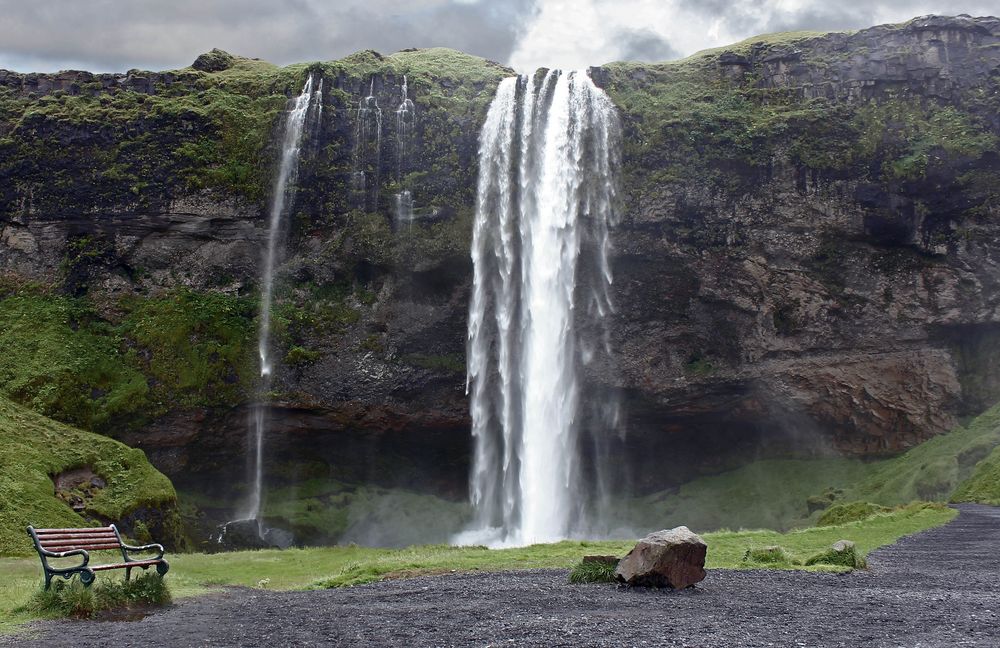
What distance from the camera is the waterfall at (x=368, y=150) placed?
43.5 meters

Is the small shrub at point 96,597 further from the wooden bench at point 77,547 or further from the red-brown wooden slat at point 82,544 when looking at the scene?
the red-brown wooden slat at point 82,544

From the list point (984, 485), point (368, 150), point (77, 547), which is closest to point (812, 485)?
point (984, 485)

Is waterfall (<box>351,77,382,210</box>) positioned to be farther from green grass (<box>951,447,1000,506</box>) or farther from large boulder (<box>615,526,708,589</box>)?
large boulder (<box>615,526,708,589</box>)

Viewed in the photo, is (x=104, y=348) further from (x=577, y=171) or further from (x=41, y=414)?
(x=577, y=171)

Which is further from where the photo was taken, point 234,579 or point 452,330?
point 452,330

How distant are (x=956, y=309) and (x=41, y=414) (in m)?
42.9

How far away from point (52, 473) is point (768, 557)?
26.5 meters

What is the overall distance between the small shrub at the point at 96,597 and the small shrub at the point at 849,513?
2473 centimetres

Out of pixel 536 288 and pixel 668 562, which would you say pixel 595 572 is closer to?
pixel 668 562

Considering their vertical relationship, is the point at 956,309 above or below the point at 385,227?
below

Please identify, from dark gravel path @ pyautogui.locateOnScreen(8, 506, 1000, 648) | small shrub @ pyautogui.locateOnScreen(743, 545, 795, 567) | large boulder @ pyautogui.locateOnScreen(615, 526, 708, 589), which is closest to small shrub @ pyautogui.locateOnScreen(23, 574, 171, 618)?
dark gravel path @ pyautogui.locateOnScreen(8, 506, 1000, 648)

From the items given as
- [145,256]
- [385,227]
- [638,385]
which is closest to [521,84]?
[385,227]

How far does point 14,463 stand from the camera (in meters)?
31.3

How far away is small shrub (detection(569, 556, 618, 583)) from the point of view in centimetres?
1435
